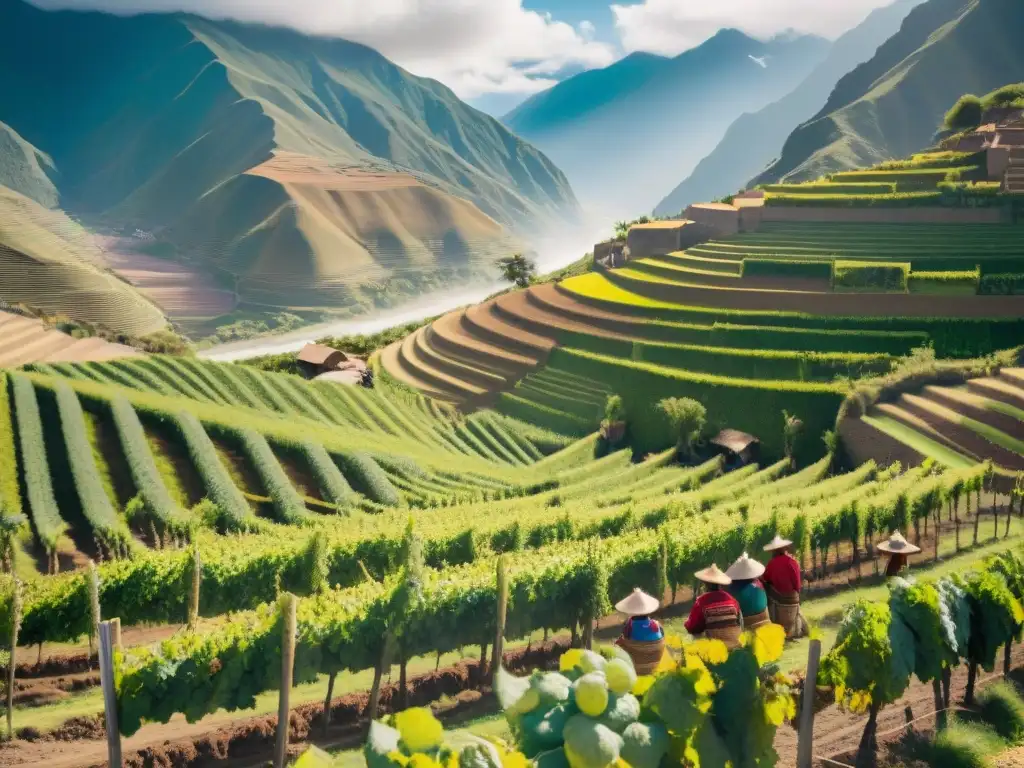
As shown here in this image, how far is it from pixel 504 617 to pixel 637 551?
4.41 meters

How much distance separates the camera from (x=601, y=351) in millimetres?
47844

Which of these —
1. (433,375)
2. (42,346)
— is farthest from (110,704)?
(42,346)

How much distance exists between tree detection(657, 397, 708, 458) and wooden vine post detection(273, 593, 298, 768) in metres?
28.5

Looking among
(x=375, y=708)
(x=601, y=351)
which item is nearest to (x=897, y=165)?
(x=601, y=351)

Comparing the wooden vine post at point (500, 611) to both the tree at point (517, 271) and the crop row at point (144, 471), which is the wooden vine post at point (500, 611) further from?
the tree at point (517, 271)

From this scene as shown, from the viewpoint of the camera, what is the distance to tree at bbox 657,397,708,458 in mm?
40219

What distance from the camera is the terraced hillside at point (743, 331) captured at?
4209 centimetres

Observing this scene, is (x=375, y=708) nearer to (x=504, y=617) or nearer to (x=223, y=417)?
(x=504, y=617)

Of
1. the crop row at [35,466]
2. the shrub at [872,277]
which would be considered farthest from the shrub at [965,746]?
the shrub at [872,277]

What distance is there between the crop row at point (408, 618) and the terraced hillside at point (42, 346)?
33.3 meters

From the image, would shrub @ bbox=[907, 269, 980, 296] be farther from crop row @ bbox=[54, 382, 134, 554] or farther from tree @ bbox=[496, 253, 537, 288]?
tree @ bbox=[496, 253, 537, 288]

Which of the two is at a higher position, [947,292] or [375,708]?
[947,292]

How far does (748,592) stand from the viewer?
523 inches

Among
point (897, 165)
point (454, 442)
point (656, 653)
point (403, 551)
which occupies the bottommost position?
point (454, 442)
